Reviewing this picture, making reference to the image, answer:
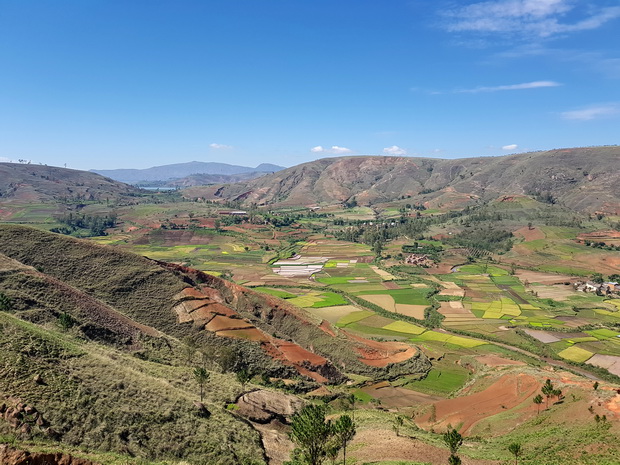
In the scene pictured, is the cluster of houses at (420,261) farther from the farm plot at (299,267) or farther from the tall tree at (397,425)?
the tall tree at (397,425)

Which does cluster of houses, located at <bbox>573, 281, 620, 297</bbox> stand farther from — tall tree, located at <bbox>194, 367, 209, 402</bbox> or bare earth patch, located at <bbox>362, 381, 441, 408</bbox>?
tall tree, located at <bbox>194, 367, 209, 402</bbox>

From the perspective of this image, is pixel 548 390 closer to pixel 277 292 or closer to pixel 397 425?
pixel 397 425

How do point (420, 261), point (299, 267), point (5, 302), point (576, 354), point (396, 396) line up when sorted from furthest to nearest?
point (420, 261) → point (299, 267) → point (576, 354) → point (396, 396) → point (5, 302)

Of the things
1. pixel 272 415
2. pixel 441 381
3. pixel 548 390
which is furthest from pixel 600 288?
pixel 272 415

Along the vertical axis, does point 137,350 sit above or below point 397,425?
above

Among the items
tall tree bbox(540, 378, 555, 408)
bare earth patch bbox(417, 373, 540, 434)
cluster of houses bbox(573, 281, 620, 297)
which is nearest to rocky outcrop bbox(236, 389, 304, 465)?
bare earth patch bbox(417, 373, 540, 434)

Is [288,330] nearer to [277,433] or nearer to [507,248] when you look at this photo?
[277,433]

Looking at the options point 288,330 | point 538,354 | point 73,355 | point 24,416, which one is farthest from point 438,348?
point 24,416

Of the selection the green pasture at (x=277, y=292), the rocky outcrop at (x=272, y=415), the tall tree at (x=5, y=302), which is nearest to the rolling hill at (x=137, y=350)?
the tall tree at (x=5, y=302)

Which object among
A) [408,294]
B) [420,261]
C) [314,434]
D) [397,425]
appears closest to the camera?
[314,434]
